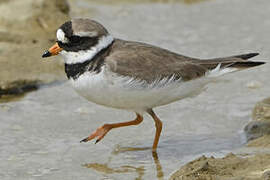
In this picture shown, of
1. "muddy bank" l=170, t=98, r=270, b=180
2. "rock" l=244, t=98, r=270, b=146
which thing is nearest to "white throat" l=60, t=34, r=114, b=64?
"muddy bank" l=170, t=98, r=270, b=180

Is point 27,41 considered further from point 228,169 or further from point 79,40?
point 228,169

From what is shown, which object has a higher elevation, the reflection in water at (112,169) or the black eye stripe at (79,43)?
the black eye stripe at (79,43)

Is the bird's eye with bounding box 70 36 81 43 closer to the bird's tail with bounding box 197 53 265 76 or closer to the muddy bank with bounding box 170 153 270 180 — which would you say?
the bird's tail with bounding box 197 53 265 76

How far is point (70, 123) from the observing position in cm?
754

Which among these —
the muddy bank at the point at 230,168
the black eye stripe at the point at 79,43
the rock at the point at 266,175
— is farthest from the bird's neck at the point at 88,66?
the rock at the point at 266,175

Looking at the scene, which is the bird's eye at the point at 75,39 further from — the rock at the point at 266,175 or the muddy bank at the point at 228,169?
the rock at the point at 266,175

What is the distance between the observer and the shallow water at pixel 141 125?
6.34 metres

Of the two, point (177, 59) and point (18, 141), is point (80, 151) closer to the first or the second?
point (18, 141)

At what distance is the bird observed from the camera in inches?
243

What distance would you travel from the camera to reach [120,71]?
618 cm

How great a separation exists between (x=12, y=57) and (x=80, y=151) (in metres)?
2.68

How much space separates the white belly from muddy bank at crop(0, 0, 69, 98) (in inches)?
89.6

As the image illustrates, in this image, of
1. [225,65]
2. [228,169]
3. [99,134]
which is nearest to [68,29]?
[99,134]

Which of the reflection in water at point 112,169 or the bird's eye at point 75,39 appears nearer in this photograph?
the reflection in water at point 112,169
